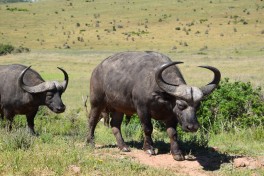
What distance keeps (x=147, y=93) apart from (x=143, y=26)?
179 feet

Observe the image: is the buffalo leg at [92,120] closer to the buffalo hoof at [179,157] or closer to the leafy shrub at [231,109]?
the buffalo hoof at [179,157]

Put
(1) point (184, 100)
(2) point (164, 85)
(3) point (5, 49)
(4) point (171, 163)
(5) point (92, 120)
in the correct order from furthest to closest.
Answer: (3) point (5, 49), (5) point (92, 120), (4) point (171, 163), (2) point (164, 85), (1) point (184, 100)

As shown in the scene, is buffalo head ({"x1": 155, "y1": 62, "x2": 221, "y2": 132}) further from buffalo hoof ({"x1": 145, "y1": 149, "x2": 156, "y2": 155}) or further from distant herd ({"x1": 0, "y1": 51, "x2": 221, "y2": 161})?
buffalo hoof ({"x1": 145, "y1": 149, "x2": 156, "y2": 155})

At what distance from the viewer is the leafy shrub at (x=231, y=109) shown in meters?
13.1

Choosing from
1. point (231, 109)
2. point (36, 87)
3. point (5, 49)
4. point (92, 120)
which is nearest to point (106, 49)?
point (5, 49)

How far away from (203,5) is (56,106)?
68.3 metres

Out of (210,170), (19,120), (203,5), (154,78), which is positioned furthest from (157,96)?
(203,5)

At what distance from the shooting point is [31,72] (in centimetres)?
1357

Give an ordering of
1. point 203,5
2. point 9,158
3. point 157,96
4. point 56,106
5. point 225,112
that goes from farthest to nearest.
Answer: point 203,5 < point 225,112 < point 56,106 < point 157,96 < point 9,158

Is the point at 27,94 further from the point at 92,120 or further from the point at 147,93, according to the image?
the point at 147,93

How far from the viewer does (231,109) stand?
1350 centimetres

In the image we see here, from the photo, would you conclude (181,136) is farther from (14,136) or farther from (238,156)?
(14,136)

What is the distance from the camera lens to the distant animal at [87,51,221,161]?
27.2 feet

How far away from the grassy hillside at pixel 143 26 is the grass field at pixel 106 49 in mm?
99
